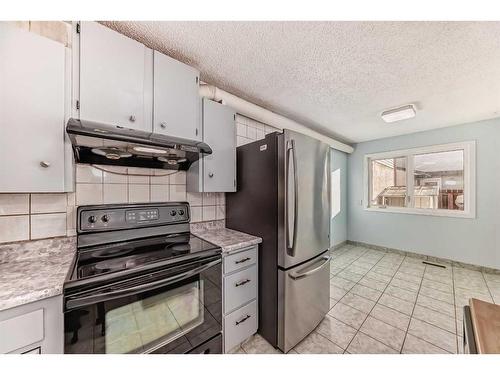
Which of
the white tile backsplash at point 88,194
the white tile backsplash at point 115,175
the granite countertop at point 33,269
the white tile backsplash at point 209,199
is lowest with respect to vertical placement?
the granite countertop at point 33,269

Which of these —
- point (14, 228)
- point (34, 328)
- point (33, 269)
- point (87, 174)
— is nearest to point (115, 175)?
point (87, 174)

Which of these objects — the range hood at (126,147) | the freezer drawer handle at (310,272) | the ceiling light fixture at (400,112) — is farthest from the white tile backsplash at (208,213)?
the ceiling light fixture at (400,112)

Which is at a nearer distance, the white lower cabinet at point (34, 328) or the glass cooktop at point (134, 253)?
the white lower cabinet at point (34, 328)

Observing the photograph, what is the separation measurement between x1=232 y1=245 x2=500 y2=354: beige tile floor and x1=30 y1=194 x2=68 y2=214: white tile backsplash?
165cm

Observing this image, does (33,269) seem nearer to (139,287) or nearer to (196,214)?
(139,287)

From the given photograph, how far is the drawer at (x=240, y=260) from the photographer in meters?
1.42

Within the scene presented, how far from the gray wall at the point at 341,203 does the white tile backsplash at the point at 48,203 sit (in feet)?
13.3

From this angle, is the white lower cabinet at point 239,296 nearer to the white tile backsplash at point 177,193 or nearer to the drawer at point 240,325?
the drawer at point 240,325

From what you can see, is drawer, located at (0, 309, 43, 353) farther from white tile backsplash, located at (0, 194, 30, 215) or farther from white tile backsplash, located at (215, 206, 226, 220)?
white tile backsplash, located at (215, 206, 226, 220)

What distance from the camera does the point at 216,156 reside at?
174 centimetres

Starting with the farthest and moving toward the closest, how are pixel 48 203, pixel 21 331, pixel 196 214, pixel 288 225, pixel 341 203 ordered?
pixel 341 203 < pixel 196 214 < pixel 288 225 < pixel 48 203 < pixel 21 331

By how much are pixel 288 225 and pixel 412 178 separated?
3.60 metres

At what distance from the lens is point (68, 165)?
3.49ft
